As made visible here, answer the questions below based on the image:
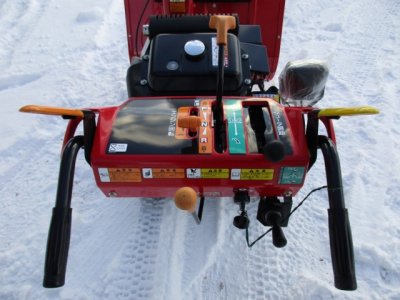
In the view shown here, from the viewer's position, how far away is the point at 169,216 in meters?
2.21

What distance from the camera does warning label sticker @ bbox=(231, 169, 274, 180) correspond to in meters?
1.40

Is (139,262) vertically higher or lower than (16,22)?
lower

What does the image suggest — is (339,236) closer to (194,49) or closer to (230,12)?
(194,49)

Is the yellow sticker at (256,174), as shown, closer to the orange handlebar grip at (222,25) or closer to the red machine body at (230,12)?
the orange handlebar grip at (222,25)

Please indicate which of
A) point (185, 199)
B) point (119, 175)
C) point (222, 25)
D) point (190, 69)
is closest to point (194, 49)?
point (190, 69)

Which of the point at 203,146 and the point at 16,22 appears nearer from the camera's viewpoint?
the point at 203,146

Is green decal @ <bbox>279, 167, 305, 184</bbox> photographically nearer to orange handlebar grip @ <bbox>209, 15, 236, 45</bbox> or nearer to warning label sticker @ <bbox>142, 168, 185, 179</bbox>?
warning label sticker @ <bbox>142, 168, 185, 179</bbox>

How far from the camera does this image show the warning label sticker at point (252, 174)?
1400mm

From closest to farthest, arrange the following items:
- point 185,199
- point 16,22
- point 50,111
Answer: point 185,199 < point 50,111 < point 16,22

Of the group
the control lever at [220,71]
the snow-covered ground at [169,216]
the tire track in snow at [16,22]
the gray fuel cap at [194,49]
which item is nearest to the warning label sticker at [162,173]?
the control lever at [220,71]

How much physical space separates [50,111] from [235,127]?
0.70 m

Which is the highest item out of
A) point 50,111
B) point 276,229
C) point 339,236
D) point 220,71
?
point 220,71

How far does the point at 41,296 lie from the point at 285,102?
5.28 feet

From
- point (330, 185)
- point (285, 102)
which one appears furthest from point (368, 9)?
point (330, 185)
